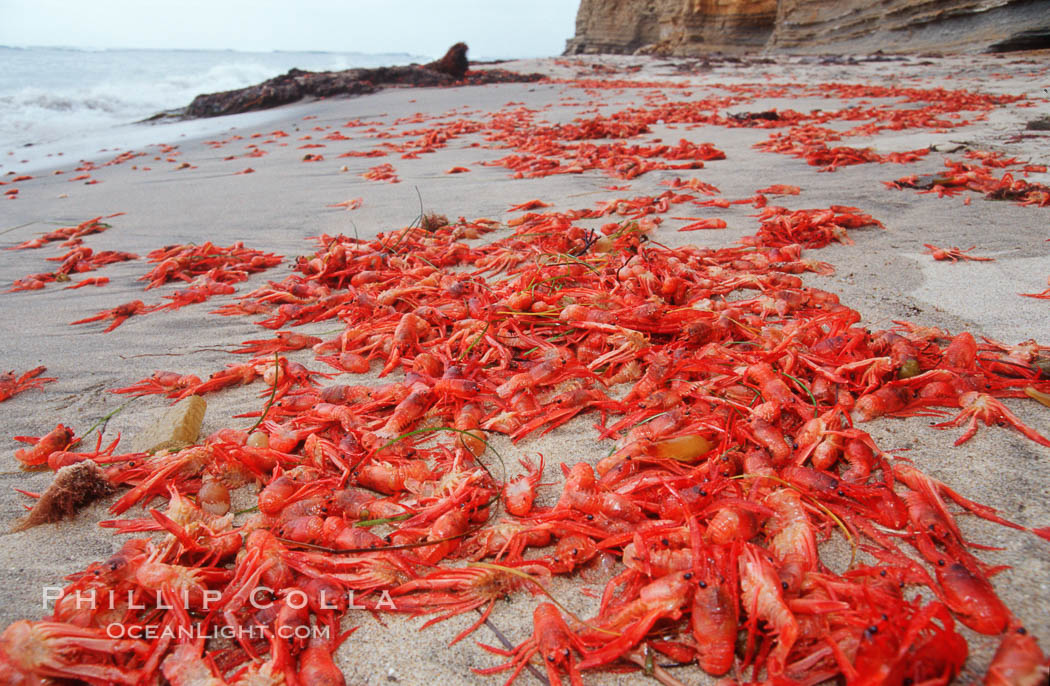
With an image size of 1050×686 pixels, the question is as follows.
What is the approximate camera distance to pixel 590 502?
1732 millimetres

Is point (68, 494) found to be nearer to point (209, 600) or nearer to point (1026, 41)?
point (209, 600)

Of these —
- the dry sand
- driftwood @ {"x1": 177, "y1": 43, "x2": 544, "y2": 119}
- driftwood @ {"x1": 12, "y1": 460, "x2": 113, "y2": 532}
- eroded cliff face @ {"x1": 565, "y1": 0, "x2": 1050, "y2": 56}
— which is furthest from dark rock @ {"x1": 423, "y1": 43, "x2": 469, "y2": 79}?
driftwood @ {"x1": 12, "y1": 460, "x2": 113, "y2": 532}

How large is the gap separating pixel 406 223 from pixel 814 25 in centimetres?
2585

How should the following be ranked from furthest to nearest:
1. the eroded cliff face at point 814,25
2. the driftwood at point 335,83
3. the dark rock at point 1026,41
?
the driftwood at point 335,83 < the eroded cliff face at point 814,25 < the dark rock at point 1026,41

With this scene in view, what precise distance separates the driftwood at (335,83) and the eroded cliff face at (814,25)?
12.0 meters

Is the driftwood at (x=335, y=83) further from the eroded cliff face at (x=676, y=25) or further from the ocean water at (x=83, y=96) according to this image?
the eroded cliff face at (x=676, y=25)

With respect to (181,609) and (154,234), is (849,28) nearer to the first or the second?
(154,234)

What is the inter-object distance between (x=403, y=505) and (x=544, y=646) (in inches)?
26.9

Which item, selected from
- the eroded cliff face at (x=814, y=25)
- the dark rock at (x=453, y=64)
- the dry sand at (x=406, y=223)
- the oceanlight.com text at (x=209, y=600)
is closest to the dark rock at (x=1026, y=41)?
the eroded cliff face at (x=814, y=25)

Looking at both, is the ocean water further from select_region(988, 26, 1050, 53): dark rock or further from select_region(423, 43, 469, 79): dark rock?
select_region(988, 26, 1050, 53): dark rock

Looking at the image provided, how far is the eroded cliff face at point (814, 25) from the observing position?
50.8 ft

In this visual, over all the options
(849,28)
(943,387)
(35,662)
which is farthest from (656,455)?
(849,28)

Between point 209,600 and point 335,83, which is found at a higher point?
point 335,83

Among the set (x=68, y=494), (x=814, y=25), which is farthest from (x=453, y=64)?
(x=68, y=494)
